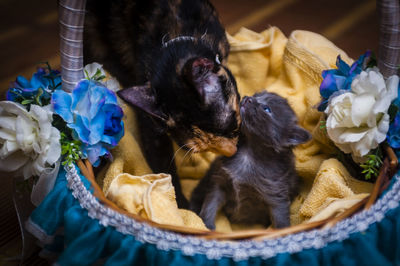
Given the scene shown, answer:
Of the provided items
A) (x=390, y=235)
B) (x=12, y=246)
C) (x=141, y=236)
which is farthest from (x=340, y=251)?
(x=12, y=246)

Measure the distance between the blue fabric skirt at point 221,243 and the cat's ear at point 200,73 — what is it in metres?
0.36

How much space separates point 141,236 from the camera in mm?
808

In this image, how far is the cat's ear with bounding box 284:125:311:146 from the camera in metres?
1.12

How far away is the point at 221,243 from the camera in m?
0.77

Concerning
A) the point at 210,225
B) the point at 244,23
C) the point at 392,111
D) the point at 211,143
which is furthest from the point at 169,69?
the point at 244,23

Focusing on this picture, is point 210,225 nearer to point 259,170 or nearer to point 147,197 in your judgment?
point 259,170

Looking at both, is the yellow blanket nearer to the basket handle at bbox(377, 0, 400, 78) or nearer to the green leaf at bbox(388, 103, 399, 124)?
the green leaf at bbox(388, 103, 399, 124)

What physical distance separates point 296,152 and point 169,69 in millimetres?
533

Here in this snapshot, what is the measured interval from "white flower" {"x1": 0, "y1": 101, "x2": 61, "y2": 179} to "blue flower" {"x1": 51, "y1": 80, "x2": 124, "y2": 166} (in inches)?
1.7

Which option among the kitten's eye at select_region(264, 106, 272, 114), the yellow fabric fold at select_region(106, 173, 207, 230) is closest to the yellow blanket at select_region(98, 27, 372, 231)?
the yellow fabric fold at select_region(106, 173, 207, 230)

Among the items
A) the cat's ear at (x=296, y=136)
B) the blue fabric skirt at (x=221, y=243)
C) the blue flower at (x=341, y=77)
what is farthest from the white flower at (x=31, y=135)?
the blue flower at (x=341, y=77)

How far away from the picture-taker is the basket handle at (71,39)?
0.96 meters

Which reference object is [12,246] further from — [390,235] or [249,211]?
[390,235]

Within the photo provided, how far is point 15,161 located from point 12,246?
0.37 metres
